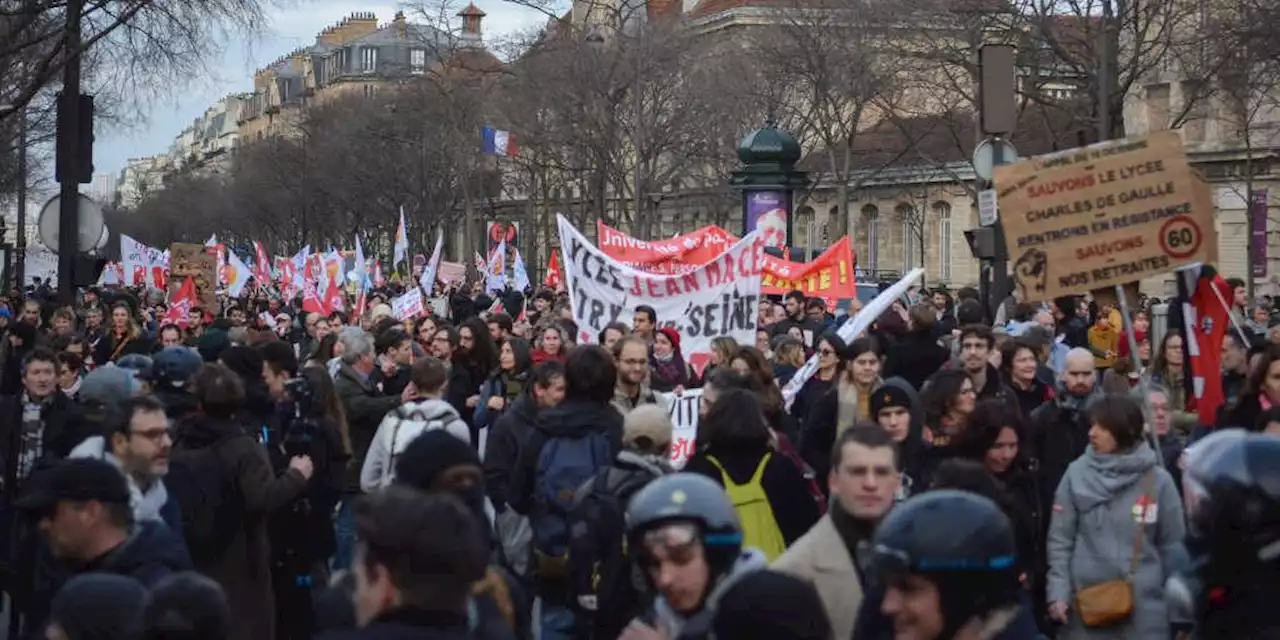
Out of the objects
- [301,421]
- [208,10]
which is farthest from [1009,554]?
[208,10]

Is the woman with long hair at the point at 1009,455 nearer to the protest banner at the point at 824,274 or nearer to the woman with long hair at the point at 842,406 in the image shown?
the woman with long hair at the point at 842,406

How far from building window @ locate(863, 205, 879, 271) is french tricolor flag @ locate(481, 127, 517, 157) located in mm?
19183

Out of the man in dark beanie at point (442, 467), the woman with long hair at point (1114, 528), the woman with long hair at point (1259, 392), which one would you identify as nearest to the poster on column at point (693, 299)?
the woman with long hair at point (1259, 392)

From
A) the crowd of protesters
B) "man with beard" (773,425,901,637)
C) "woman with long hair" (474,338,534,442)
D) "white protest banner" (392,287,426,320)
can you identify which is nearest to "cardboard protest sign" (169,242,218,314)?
"white protest banner" (392,287,426,320)

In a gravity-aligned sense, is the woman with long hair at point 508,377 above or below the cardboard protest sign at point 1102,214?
below

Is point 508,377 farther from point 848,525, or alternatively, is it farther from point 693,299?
point 848,525

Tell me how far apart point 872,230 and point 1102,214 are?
5930 centimetres

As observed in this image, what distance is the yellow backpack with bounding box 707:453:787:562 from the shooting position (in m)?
6.96

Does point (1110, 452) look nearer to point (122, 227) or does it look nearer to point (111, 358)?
point (111, 358)

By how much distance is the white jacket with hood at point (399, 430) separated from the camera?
29.1 ft

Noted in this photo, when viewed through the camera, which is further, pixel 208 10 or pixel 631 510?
pixel 208 10

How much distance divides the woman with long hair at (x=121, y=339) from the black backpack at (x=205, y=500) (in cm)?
886

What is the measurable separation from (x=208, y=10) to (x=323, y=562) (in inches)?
532

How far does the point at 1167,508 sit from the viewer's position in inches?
292
